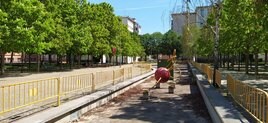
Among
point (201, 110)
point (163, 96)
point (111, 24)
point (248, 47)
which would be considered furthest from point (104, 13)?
point (201, 110)

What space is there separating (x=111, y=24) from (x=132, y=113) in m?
54.7

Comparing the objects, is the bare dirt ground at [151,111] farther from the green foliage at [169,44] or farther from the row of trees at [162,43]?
the green foliage at [169,44]

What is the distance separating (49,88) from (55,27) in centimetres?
2761

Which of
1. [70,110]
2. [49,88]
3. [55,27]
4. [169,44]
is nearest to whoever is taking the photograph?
[70,110]

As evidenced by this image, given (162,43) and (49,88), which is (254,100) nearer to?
(49,88)

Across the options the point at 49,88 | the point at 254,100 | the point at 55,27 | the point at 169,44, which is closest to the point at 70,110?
the point at 49,88

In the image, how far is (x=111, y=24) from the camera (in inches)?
2606

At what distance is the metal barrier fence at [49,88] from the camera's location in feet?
32.9

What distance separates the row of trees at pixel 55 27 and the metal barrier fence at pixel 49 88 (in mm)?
11079

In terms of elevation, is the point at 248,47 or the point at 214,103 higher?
the point at 248,47

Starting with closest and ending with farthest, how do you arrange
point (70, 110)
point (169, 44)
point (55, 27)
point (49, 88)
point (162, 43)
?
point (70, 110) < point (49, 88) < point (55, 27) < point (169, 44) < point (162, 43)

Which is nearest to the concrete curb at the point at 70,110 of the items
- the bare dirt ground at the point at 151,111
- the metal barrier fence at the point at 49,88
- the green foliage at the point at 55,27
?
the bare dirt ground at the point at 151,111

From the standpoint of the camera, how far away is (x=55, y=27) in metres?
39.3

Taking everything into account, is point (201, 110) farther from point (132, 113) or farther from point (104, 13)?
point (104, 13)
